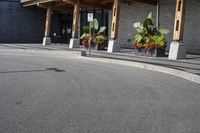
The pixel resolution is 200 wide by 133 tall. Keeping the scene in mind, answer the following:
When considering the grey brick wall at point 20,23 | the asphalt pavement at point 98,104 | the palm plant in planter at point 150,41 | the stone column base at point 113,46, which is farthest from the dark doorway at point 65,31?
the asphalt pavement at point 98,104

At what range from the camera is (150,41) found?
72.9ft

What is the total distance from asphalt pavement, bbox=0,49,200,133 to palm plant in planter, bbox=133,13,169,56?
26.7ft

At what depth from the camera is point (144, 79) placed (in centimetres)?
1288

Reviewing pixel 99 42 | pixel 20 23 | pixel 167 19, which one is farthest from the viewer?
pixel 20 23

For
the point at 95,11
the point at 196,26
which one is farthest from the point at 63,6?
the point at 196,26

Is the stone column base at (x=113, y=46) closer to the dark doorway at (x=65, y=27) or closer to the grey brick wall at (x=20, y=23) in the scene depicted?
the dark doorway at (x=65, y=27)

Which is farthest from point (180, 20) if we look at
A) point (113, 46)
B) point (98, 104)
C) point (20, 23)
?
point (20, 23)

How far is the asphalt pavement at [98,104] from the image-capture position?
6.38 metres

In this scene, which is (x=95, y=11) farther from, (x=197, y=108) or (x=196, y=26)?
(x=197, y=108)

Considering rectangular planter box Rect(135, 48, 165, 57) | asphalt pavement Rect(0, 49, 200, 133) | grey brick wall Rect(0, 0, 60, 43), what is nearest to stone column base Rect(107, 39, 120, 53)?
rectangular planter box Rect(135, 48, 165, 57)

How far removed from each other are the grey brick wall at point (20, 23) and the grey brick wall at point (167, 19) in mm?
13426

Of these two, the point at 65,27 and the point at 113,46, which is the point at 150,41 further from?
the point at 65,27

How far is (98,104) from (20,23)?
116ft

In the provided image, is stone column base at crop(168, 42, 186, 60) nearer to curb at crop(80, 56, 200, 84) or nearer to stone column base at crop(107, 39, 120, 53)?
curb at crop(80, 56, 200, 84)
